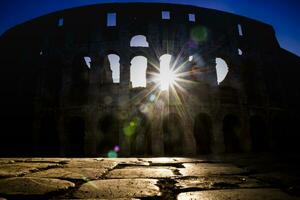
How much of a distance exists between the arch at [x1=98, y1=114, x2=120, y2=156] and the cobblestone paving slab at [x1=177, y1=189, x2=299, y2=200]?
40.9ft

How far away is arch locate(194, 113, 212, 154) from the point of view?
14.2m

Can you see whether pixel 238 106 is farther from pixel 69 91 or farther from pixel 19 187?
pixel 19 187

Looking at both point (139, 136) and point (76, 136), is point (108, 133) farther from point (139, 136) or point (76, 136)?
point (139, 136)

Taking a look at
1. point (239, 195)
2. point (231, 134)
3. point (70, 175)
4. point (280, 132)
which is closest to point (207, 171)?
point (239, 195)

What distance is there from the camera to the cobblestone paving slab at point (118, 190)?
53.6 inches

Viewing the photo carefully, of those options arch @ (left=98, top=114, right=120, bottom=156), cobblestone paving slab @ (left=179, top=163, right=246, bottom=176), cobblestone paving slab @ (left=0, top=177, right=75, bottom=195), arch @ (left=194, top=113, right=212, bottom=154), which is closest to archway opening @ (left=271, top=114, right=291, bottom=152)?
arch @ (left=194, top=113, right=212, bottom=154)

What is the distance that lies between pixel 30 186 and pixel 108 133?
43.0 feet

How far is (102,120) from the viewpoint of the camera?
1397 centimetres

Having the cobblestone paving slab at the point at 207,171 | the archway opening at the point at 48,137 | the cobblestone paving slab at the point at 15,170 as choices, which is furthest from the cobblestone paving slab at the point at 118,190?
the archway opening at the point at 48,137

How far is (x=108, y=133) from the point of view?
47.1 feet

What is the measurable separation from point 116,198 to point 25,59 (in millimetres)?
18408

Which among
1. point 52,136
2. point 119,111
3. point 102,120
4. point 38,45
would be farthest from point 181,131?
point 38,45

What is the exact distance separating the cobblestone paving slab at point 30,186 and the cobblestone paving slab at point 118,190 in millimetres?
174

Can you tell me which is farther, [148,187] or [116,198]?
[148,187]
